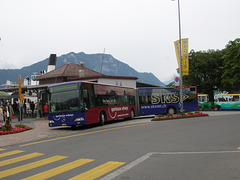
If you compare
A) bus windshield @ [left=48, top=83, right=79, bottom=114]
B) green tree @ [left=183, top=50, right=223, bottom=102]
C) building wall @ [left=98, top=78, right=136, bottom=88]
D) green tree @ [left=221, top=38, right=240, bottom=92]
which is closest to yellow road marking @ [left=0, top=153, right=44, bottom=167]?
bus windshield @ [left=48, top=83, right=79, bottom=114]

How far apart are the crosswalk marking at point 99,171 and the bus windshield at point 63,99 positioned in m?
9.93

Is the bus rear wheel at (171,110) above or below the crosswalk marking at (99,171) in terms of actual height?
above

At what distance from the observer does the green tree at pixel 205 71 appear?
46625 mm

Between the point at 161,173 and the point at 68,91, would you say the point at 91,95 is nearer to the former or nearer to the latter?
the point at 68,91

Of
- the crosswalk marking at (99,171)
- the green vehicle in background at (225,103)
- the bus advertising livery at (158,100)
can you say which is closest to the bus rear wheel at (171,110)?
the bus advertising livery at (158,100)

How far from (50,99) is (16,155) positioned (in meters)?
8.59

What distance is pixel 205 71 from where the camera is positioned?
47.4 meters

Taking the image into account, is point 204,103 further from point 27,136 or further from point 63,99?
point 27,136

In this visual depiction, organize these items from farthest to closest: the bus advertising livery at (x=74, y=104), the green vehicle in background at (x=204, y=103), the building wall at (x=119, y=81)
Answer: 1. the green vehicle in background at (x=204, y=103)
2. the building wall at (x=119, y=81)
3. the bus advertising livery at (x=74, y=104)

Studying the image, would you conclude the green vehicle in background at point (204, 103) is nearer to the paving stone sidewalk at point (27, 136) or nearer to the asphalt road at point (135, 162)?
the paving stone sidewalk at point (27, 136)

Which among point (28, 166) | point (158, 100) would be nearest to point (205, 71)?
point (158, 100)

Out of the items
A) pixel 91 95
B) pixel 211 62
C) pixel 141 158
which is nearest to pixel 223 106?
pixel 211 62

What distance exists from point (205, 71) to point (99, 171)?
4476 cm

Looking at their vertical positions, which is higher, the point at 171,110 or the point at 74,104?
the point at 74,104
